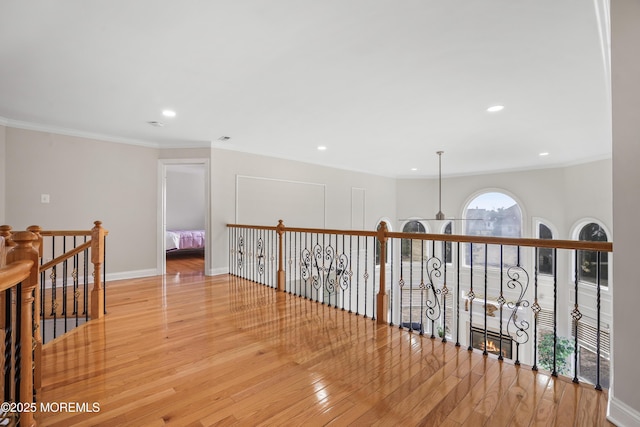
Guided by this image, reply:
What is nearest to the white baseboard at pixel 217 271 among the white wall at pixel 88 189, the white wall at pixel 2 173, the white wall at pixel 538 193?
the white wall at pixel 88 189

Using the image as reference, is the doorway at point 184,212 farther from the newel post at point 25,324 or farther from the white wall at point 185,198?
the newel post at point 25,324

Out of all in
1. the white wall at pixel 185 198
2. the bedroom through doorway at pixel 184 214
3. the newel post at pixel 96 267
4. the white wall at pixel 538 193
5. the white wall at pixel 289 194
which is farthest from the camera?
the white wall at pixel 185 198

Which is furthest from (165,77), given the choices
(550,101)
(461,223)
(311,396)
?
(461,223)

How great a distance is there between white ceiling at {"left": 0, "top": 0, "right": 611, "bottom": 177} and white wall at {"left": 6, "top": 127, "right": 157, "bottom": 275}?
289 millimetres

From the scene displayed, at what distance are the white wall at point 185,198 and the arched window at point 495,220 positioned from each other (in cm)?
799

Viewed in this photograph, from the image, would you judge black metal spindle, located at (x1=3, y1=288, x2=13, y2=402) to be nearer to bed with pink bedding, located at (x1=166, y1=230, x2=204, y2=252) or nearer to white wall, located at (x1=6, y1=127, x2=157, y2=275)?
white wall, located at (x1=6, y1=127, x2=157, y2=275)

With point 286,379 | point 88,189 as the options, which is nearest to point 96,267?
point 88,189

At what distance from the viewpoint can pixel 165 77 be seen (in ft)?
9.04

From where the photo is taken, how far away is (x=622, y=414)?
59.4 inches

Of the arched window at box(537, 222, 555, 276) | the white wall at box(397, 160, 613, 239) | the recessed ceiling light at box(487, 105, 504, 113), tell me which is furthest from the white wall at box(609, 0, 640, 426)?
the arched window at box(537, 222, 555, 276)

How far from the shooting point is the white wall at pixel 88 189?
405 centimetres

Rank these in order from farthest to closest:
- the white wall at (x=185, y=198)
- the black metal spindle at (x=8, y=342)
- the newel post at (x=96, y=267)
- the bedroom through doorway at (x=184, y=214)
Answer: the white wall at (x=185, y=198), the bedroom through doorway at (x=184, y=214), the newel post at (x=96, y=267), the black metal spindle at (x=8, y=342)

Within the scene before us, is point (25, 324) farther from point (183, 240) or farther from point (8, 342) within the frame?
point (183, 240)

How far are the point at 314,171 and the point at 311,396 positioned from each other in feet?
18.3
